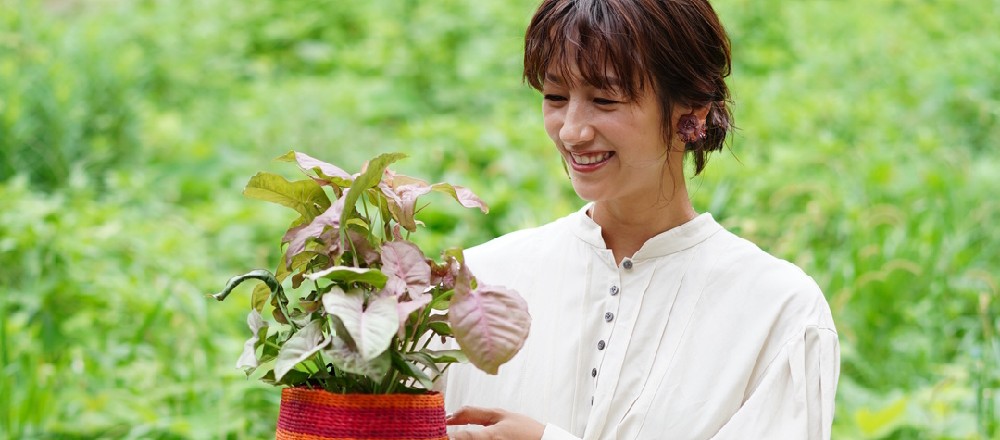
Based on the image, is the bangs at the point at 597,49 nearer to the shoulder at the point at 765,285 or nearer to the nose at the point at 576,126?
the nose at the point at 576,126

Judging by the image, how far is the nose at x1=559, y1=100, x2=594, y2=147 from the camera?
1844mm

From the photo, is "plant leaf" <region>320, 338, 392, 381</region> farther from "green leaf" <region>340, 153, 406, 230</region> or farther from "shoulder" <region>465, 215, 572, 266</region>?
"shoulder" <region>465, 215, 572, 266</region>

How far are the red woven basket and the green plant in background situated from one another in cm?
4

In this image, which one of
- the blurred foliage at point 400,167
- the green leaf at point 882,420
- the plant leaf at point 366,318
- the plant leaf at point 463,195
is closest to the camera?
the plant leaf at point 366,318

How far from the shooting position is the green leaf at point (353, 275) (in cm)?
157

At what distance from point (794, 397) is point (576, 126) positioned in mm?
531

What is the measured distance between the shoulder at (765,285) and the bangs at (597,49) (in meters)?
0.35

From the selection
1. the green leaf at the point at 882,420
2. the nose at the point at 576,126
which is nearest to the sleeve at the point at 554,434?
the nose at the point at 576,126

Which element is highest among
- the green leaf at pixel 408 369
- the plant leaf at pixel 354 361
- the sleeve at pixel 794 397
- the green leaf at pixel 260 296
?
the green leaf at pixel 260 296

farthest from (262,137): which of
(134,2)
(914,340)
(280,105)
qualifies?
(914,340)

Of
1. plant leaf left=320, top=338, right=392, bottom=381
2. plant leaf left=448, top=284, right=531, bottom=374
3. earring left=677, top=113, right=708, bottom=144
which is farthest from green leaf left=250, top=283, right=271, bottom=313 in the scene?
earring left=677, top=113, right=708, bottom=144

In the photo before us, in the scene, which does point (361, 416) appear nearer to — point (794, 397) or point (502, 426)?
point (502, 426)

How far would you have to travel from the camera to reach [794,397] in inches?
72.9

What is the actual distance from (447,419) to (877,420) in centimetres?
225
